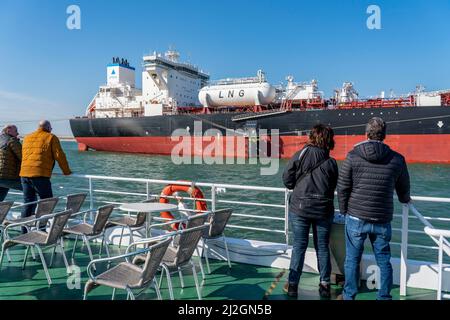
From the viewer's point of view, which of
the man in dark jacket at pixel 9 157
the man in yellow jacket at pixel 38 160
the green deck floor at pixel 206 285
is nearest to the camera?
the green deck floor at pixel 206 285

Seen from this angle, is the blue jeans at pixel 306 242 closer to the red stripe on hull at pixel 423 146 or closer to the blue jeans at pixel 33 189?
the blue jeans at pixel 33 189

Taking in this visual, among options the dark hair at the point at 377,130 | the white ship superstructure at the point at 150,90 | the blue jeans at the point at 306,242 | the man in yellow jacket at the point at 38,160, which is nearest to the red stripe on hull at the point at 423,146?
the white ship superstructure at the point at 150,90

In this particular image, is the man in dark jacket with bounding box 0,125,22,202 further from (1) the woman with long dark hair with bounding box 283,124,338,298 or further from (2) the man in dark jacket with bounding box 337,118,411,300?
(2) the man in dark jacket with bounding box 337,118,411,300

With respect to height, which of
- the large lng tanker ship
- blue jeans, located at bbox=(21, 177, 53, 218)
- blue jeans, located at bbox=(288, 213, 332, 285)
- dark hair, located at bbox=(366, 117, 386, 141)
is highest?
the large lng tanker ship

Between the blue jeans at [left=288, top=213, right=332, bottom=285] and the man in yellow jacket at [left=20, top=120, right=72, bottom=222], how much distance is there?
2.94 metres

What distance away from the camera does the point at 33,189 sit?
4.21 meters

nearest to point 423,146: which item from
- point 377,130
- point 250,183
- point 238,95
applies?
point 250,183

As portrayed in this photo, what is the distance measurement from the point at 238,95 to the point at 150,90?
34.7 ft

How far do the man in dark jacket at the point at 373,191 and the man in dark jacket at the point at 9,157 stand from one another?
156 inches

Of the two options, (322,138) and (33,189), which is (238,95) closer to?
(33,189)

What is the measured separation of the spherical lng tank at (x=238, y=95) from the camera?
2739 cm

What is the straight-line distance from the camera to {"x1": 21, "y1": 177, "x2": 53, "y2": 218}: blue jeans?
4133 millimetres

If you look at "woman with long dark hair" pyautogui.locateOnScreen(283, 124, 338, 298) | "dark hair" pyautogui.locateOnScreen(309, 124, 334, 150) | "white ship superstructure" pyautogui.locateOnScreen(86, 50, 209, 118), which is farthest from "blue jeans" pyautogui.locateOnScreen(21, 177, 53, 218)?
"white ship superstructure" pyautogui.locateOnScreen(86, 50, 209, 118)
